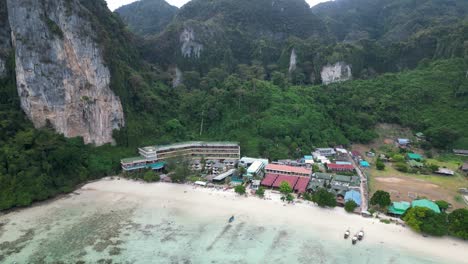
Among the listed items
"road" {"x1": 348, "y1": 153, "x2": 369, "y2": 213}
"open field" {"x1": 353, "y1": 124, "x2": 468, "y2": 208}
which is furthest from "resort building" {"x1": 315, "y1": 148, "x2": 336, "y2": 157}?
"open field" {"x1": 353, "y1": 124, "x2": 468, "y2": 208}

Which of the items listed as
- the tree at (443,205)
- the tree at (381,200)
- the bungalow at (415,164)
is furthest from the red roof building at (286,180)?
the bungalow at (415,164)

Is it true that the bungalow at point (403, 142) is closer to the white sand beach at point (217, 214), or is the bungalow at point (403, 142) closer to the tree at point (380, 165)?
the tree at point (380, 165)

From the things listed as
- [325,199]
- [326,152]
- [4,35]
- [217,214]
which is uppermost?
[4,35]

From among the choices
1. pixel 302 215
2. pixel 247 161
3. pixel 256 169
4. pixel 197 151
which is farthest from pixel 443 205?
pixel 197 151

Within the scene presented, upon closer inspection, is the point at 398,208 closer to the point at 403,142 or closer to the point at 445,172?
the point at 445,172

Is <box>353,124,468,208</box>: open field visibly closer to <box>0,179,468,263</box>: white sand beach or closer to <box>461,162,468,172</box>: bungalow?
<box>461,162,468,172</box>: bungalow

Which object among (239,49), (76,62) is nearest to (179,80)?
(239,49)
